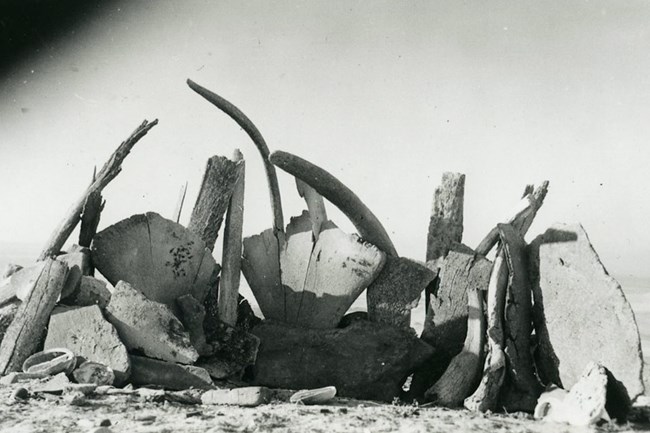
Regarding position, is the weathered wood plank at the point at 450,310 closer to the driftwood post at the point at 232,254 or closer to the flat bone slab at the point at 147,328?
the driftwood post at the point at 232,254

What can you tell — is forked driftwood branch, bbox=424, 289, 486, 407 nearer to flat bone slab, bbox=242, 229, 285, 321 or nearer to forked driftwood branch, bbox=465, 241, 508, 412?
forked driftwood branch, bbox=465, 241, 508, 412

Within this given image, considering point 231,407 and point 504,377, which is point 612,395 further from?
point 231,407

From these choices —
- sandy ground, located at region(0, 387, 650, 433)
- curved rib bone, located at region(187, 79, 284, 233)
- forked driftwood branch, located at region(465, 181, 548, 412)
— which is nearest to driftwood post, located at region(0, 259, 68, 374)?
sandy ground, located at region(0, 387, 650, 433)

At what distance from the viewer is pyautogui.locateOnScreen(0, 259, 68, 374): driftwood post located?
15.9 feet

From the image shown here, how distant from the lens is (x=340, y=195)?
5.66m

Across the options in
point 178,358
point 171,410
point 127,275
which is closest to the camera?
point 171,410

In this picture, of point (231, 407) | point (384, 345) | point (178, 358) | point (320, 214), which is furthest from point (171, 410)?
point (320, 214)

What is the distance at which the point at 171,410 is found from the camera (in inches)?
158

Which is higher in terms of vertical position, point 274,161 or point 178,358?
point 274,161

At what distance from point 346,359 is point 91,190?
106 inches

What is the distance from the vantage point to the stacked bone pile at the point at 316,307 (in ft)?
15.8

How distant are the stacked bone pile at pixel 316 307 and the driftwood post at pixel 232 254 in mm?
14

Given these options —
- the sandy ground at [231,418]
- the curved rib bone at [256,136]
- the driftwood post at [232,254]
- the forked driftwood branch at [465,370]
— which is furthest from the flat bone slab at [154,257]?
the forked driftwood branch at [465,370]

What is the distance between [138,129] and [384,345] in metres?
2.96
